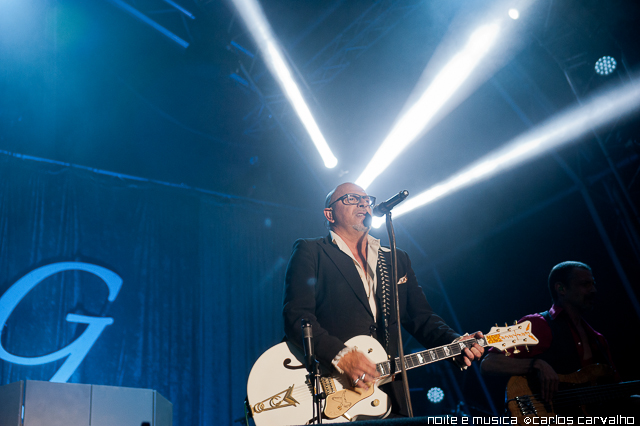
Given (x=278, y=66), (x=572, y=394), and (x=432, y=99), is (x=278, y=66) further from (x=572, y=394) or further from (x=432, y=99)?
(x=572, y=394)

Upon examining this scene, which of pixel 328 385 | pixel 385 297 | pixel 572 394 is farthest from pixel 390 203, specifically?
pixel 572 394

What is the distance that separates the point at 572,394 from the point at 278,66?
200 inches

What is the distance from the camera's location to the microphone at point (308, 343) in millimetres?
2295

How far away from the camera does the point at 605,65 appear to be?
178 inches

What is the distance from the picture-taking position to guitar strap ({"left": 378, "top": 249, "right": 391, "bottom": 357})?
8.90 feet

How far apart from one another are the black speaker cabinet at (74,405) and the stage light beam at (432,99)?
200 inches

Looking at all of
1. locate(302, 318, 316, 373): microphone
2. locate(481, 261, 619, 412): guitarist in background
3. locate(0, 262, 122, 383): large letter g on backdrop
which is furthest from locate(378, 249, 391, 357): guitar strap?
locate(0, 262, 122, 383): large letter g on backdrop

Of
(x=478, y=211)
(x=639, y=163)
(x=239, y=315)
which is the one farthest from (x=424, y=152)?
(x=239, y=315)

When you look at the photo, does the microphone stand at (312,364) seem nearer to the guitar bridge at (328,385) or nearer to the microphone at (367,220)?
the guitar bridge at (328,385)

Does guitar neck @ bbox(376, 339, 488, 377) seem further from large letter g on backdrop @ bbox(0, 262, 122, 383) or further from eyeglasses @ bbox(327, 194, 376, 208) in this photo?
large letter g on backdrop @ bbox(0, 262, 122, 383)

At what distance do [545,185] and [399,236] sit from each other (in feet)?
9.69

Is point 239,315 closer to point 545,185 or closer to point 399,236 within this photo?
point 399,236

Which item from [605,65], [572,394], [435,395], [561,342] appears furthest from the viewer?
[435,395]

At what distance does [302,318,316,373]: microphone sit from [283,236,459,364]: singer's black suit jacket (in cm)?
14
